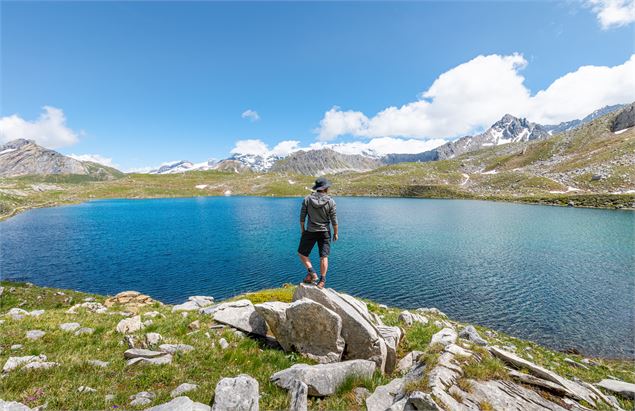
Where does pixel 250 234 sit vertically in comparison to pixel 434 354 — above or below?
below

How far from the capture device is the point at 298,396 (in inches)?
300

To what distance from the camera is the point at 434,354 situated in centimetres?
924

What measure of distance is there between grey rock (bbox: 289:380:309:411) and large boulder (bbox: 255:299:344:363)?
113 inches

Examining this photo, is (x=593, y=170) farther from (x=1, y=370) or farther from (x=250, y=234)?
(x=1, y=370)

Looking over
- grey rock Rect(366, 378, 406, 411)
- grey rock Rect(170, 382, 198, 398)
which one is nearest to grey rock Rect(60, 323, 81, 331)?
grey rock Rect(170, 382, 198, 398)

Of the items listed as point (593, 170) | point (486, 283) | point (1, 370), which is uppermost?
point (593, 170)

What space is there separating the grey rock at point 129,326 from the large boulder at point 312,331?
700 centimetres

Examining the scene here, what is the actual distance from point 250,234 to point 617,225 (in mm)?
106075

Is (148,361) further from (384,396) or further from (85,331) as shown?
(384,396)

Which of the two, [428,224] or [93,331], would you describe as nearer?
[93,331]

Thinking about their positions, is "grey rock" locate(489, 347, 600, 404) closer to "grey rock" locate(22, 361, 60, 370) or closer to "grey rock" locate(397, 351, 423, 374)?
"grey rock" locate(397, 351, 423, 374)

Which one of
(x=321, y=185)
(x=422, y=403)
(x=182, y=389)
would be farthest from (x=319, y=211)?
(x=422, y=403)

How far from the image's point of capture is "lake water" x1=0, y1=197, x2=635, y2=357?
1260 inches

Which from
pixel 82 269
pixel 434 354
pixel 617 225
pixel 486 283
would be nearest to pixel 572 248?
pixel 486 283
